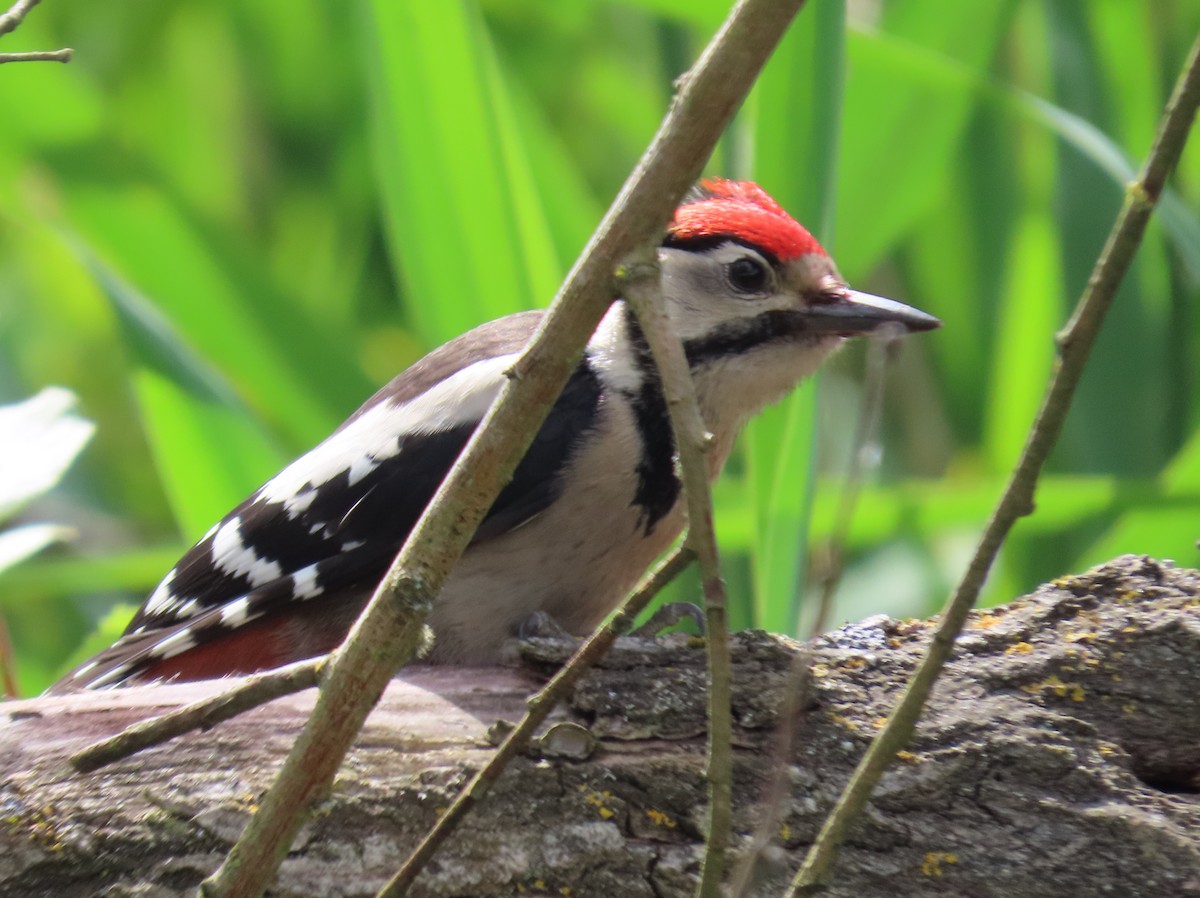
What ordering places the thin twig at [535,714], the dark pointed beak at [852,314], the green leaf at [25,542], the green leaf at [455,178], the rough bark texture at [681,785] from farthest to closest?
the green leaf at [455,178]
the green leaf at [25,542]
the dark pointed beak at [852,314]
the rough bark texture at [681,785]
the thin twig at [535,714]

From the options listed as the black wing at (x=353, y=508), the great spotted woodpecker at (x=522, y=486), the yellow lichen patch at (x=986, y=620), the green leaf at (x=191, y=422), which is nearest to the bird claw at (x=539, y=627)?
the great spotted woodpecker at (x=522, y=486)

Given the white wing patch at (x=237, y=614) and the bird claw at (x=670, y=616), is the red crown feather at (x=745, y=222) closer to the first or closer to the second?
the bird claw at (x=670, y=616)

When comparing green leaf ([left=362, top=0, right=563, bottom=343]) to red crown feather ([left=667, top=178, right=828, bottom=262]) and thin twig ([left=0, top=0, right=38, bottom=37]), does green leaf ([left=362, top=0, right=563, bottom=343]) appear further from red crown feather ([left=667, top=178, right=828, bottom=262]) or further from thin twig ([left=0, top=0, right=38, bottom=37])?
thin twig ([left=0, top=0, right=38, bottom=37])

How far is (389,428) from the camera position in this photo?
7.63 ft

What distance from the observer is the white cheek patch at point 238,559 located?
7.38ft

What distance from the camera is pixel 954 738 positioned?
1.68 meters

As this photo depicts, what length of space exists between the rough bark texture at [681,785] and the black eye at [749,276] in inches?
30.4

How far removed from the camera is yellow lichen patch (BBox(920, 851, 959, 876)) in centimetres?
162

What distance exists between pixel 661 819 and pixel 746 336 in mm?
935

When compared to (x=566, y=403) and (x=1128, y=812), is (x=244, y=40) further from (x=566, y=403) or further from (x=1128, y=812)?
(x=1128, y=812)

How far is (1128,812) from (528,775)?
66 cm

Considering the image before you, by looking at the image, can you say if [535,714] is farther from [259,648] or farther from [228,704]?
[259,648]

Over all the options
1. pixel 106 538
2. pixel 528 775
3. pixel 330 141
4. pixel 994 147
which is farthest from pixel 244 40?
pixel 528 775

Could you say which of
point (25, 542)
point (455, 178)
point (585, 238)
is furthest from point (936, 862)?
point (585, 238)
